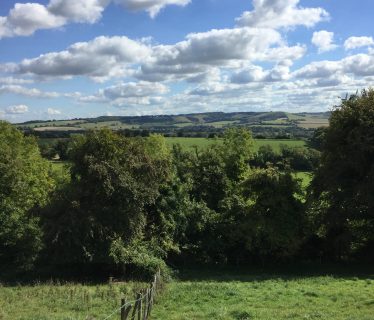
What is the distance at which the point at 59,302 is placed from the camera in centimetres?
2256

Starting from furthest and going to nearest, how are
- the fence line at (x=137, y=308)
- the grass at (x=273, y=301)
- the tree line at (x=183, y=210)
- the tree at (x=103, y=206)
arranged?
the tree line at (x=183, y=210) < the tree at (x=103, y=206) < the grass at (x=273, y=301) < the fence line at (x=137, y=308)

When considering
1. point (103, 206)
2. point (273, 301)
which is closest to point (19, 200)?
point (103, 206)

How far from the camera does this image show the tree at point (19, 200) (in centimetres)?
3856

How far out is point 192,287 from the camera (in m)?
26.5

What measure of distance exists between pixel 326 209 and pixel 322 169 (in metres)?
3.38

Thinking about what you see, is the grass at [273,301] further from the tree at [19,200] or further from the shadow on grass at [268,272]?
the tree at [19,200]

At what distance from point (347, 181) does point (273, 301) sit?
18.1 meters

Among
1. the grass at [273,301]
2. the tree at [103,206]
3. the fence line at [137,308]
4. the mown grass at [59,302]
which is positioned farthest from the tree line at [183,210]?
the fence line at [137,308]

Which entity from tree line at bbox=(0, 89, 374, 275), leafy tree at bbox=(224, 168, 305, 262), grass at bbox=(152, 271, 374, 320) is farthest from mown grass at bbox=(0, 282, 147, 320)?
leafy tree at bbox=(224, 168, 305, 262)

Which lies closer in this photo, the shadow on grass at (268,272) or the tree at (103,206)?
the shadow on grass at (268,272)

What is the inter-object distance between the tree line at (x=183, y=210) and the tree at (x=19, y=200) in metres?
0.10

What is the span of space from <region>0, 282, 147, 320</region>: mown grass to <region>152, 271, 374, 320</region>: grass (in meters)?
2.39

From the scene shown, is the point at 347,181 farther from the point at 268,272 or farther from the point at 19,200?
the point at 19,200

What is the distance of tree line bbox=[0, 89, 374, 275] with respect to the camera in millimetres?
35062
